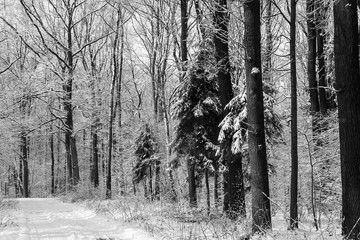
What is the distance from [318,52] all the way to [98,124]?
767 inches

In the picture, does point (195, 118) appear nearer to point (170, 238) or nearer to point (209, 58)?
point (209, 58)

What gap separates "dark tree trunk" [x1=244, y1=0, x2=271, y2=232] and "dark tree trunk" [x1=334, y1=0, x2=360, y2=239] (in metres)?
1.52

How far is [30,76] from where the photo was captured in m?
14.9

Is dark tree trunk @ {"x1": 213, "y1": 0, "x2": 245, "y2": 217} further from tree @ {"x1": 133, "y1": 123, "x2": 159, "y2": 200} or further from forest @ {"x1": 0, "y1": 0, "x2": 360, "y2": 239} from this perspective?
tree @ {"x1": 133, "y1": 123, "x2": 159, "y2": 200}

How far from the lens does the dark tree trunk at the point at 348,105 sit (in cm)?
544

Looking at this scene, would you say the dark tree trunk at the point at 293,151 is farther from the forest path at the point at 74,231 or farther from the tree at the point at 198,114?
the tree at the point at 198,114

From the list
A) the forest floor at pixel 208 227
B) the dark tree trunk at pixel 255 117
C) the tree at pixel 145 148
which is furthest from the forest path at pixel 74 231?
the tree at pixel 145 148

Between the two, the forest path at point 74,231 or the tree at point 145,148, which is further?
the tree at point 145,148

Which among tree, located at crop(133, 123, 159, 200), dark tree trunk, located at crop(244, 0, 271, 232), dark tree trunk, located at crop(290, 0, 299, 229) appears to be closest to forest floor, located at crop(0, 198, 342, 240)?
dark tree trunk, located at crop(290, 0, 299, 229)

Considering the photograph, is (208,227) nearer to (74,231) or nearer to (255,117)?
(255,117)

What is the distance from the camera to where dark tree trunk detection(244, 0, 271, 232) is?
6.75 metres

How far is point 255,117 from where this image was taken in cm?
679

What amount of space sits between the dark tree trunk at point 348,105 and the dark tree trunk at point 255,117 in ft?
4.97

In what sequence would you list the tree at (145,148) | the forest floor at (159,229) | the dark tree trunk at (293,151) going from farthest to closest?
the tree at (145,148), the dark tree trunk at (293,151), the forest floor at (159,229)
